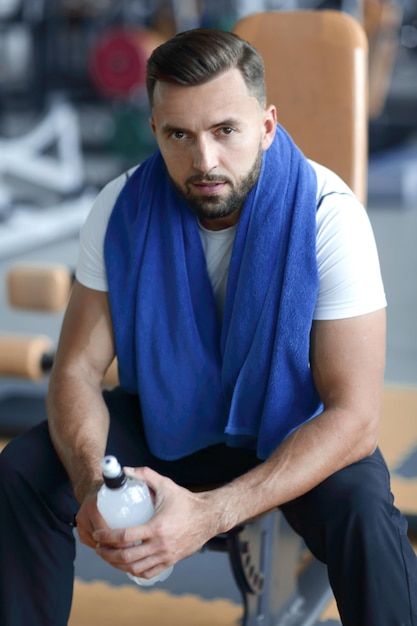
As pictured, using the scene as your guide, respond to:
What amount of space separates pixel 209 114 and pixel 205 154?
53 mm

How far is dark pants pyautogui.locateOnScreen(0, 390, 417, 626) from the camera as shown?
1152mm

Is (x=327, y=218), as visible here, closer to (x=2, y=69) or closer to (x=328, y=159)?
(x=328, y=159)

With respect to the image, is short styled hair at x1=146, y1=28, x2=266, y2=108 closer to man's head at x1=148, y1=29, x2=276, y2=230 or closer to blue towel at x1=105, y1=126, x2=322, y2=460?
man's head at x1=148, y1=29, x2=276, y2=230

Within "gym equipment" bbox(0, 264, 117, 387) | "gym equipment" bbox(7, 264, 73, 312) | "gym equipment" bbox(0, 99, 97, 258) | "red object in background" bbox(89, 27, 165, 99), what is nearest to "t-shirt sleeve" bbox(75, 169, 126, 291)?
"gym equipment" bbox(0, 264, 117, 387)

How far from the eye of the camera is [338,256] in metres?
1.32

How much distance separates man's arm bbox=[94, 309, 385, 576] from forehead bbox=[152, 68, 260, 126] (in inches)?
12.4

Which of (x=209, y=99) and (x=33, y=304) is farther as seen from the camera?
(x=33, y=304)

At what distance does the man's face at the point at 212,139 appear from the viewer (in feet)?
4.29

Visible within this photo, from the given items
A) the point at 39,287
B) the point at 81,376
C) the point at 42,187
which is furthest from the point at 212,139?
the point at 42,187

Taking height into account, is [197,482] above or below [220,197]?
below

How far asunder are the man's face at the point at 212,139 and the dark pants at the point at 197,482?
376mm

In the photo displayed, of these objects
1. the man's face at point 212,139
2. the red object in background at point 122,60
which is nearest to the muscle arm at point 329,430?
the man's face at point 212,139

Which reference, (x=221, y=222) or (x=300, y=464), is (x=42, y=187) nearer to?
(x=221, y=222)

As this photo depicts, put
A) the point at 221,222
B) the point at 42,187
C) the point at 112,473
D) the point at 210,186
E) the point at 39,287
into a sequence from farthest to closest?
the point at 42,187 < the point at 39,287 < the point at 221,222 < the point at 210,186 < the point at 112,473
